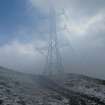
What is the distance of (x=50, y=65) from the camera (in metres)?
85.1

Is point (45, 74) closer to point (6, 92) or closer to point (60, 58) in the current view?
point (60, 58)

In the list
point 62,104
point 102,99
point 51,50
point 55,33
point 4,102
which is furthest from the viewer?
point 51,50

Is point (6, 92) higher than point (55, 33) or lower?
lower

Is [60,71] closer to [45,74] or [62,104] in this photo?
[45,74]

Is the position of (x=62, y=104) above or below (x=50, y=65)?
below

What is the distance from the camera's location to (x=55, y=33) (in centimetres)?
7400

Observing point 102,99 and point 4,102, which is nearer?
point 4,102

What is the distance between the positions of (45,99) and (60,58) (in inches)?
1850

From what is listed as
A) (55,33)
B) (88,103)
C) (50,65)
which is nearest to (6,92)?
(88,103)

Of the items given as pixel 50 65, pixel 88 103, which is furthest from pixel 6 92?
pixel 50 65

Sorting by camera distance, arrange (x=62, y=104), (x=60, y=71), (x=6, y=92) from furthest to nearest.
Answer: (x=60, y=71)
(x=6, y=92)
(x=62, y=104)

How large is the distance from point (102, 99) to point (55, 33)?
128 ft

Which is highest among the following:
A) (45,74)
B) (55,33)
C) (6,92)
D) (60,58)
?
(55,33)

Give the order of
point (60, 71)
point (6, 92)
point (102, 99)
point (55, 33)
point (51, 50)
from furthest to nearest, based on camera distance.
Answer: point (60, 71) → point (51, 50) → point (55, 33) → point (102, 99) → point (6, 92)
